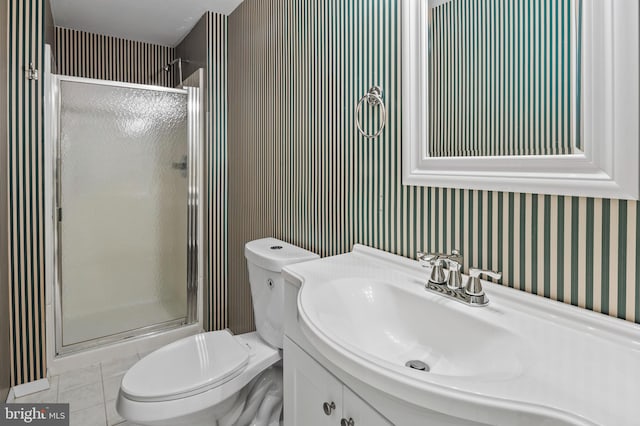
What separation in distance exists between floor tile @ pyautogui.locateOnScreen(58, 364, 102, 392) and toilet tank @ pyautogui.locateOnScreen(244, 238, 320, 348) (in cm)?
120

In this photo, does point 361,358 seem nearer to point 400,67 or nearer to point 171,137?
point 400,67

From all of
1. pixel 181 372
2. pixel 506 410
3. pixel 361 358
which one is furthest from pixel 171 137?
pixel 506 410

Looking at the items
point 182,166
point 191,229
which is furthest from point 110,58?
point 191,229

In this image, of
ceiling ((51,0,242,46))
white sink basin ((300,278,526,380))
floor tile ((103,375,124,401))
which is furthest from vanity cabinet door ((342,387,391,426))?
ceiling ((51,0,242,46))

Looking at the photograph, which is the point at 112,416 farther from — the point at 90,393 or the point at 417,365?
the point at 417,365

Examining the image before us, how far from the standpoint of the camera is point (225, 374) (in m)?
1.41

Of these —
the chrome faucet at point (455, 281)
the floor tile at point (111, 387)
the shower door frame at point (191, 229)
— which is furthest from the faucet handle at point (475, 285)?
the shower door frame at point (191, 229)

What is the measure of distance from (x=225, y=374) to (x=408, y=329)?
0.81 meters

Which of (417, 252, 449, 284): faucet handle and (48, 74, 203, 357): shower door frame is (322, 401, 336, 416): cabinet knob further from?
(48, 74, 203, 357): shower door frame

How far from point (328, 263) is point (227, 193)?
1.59m

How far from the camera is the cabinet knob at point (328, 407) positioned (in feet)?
2.91

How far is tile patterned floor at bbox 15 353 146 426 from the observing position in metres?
1.78

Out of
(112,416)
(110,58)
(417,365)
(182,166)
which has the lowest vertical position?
(112,416)

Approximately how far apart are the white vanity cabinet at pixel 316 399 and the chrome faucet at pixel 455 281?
13.5 inches
